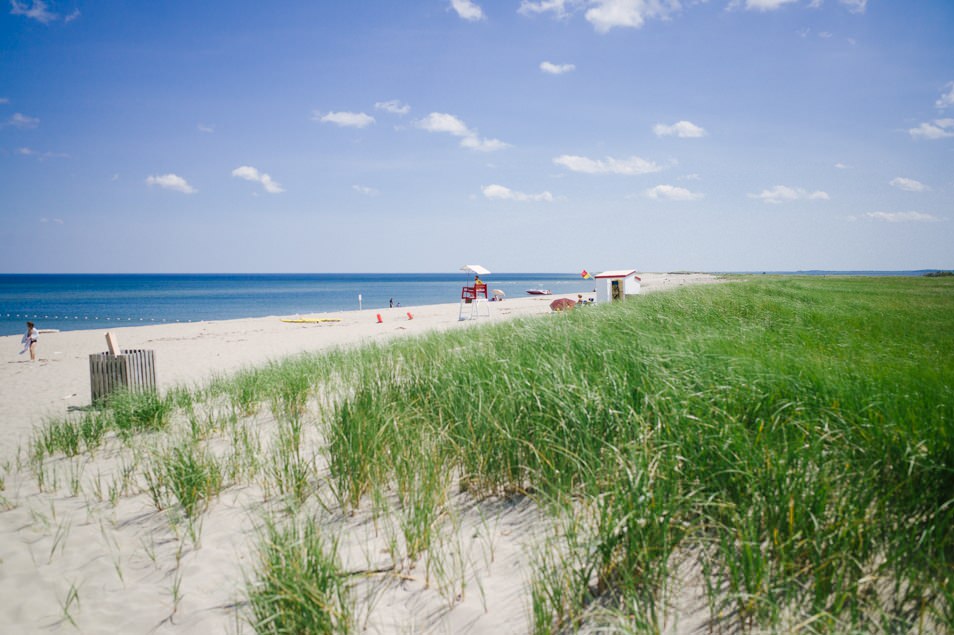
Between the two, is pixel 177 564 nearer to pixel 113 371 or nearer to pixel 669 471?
pixel 669 471

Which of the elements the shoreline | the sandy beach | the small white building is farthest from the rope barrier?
the sandy beach

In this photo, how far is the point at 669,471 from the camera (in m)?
2.59

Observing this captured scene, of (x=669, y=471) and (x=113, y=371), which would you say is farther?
(x=113, y=371)

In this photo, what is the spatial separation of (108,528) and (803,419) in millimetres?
4869

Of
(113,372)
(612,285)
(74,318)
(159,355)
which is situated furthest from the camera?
(74,318)

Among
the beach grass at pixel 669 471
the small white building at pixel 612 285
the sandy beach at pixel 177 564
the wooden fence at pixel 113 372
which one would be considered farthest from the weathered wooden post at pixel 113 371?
the small white building at pixel 612 285

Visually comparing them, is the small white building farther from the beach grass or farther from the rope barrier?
the rope barrier

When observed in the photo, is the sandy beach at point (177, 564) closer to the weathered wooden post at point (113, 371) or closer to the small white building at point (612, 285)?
the weathered wooden post at point (113, 371)

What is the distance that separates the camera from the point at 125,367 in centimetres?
780

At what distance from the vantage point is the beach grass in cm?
205

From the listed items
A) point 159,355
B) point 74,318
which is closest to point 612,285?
point 159,355

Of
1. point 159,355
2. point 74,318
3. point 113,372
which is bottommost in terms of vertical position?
point 159,355

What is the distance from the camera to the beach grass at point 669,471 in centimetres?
205

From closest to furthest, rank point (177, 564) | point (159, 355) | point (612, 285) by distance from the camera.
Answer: point (177, 564)
point (159, 355)
point (612, 285)
